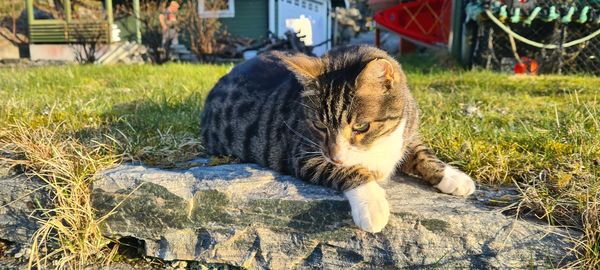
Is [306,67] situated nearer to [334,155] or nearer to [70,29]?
[334,155]

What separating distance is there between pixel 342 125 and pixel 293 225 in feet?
1.74

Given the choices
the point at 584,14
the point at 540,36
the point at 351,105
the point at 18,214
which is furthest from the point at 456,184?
the point at 540,36

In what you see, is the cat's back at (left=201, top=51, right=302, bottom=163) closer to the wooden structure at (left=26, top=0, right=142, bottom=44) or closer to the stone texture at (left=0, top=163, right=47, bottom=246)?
the stone texture at (left=0, top=163, right=47, bottom=246)

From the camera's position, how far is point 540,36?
709 cm

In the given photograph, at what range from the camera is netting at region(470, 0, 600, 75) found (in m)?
6.42

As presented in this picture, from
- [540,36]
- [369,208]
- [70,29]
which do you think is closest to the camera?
[369,208]

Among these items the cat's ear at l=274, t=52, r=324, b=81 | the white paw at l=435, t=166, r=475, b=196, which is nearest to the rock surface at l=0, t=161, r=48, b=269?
the cat's ear at l=274, t=52, r=324, b=81

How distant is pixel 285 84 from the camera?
300cm

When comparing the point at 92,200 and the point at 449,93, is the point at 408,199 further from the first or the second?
the point at 449,93

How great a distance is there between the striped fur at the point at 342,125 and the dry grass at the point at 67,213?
3.09 feet

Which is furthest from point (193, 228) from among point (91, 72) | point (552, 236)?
point (91, 72)

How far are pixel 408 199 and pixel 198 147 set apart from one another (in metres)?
1.60

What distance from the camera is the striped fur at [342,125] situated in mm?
2318

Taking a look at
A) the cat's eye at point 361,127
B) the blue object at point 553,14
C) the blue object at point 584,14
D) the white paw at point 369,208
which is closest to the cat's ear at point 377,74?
the cat's eye at point 361,127
